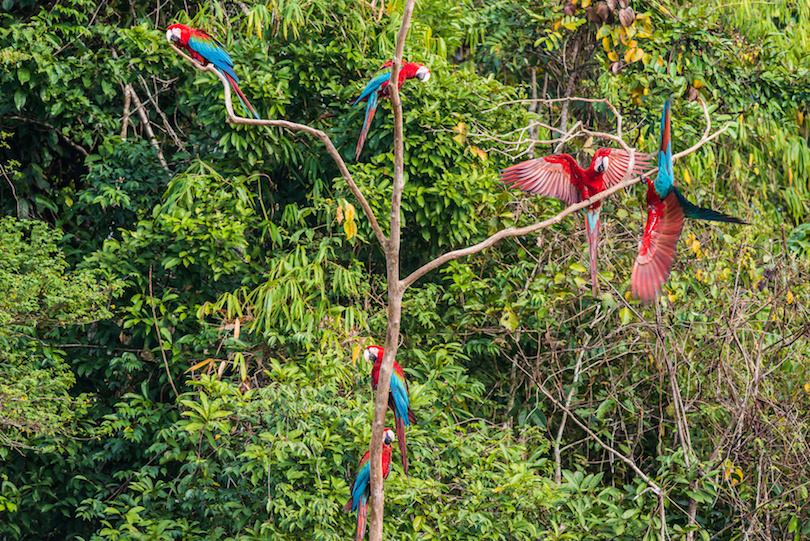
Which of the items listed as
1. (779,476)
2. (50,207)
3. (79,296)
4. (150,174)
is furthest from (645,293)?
(50,207)

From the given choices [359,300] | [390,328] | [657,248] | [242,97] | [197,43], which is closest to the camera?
[390,328]

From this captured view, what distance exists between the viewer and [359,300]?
13.3 feet

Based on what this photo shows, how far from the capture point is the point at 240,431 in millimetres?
3236

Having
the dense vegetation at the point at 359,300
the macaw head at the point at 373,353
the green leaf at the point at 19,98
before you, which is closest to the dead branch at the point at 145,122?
the dense vegetation at the point at 359,300

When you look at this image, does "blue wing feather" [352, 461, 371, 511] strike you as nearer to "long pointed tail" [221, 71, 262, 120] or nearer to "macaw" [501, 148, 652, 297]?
"macaw" [501, 148, 652, 297]

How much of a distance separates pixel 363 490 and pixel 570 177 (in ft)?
4.59

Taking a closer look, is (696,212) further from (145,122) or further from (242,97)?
(145,122)

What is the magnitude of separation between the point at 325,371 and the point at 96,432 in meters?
1.15

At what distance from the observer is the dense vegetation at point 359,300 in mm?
3285

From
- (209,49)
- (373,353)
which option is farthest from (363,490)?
(209,49)

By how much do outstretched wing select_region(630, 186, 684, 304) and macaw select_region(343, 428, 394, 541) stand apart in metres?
1.15

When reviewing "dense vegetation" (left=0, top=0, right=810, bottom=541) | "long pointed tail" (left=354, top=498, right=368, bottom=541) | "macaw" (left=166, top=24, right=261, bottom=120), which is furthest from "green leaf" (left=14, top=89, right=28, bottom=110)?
"long pointed tail" (left=354, top=498, right=368, bottom=541)

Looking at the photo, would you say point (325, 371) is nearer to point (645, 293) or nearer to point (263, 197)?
point (263, 197)

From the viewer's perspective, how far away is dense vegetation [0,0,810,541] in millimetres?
3285
